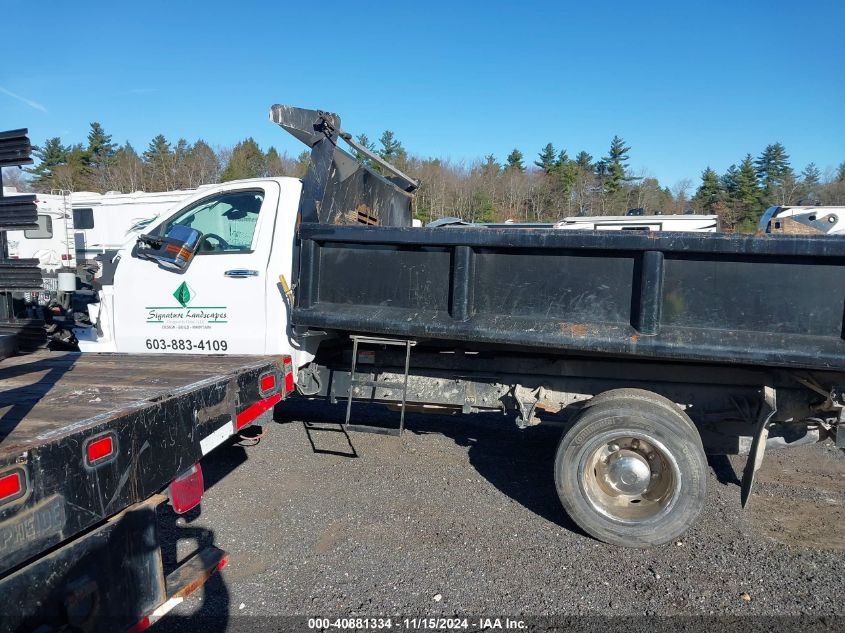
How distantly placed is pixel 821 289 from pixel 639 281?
94 cm

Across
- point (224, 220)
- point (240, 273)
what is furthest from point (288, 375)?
point (224, 220)

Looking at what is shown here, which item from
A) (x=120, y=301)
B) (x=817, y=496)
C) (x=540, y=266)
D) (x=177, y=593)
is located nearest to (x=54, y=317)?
(x=120, y=301)

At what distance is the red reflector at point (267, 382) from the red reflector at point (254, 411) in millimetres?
73

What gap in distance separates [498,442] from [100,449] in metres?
4.04

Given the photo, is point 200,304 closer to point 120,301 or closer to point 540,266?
point 120,301

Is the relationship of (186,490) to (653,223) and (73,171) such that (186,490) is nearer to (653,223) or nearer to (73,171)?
(653,223)

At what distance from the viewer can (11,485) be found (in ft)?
5.34

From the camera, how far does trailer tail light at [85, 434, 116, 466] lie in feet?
6.31

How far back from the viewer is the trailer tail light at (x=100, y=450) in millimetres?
1923

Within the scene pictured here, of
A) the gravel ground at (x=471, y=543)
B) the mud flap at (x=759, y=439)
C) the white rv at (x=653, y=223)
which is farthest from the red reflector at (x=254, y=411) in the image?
the white rv at (x=653, y=223)

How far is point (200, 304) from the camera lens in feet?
13.7

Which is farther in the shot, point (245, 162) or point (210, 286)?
point (245, 162)

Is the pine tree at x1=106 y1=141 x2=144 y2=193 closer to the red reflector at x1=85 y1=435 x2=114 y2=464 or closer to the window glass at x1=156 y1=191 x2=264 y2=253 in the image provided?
the window glass at x1=156 y1=191 x2=264 y2=253

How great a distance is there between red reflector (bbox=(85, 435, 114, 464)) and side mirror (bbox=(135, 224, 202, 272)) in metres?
2.41
